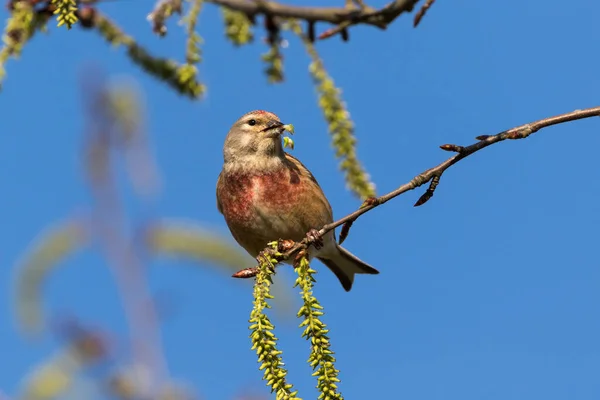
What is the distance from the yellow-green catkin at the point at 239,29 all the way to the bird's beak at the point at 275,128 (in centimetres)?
196

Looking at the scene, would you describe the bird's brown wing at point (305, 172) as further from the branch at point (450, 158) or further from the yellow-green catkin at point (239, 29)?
the branch at point (450, 158)

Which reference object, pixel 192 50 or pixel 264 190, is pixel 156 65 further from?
pixel 264 190

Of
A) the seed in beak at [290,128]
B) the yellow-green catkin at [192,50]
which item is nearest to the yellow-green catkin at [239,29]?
the yellow-green catkin at [192,50]

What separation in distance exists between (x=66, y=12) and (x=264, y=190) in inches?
105

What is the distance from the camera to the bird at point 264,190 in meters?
5.31

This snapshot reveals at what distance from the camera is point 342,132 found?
3244mm

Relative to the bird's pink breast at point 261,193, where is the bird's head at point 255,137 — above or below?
above

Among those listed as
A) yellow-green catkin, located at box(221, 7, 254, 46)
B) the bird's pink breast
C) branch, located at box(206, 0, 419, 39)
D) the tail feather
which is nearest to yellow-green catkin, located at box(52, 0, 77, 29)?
branch, located at box(206, 0, 419, 39)

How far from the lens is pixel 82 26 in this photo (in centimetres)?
383

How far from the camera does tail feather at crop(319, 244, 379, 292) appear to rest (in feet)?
20.3

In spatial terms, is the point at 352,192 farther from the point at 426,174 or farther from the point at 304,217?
the point at 304,217

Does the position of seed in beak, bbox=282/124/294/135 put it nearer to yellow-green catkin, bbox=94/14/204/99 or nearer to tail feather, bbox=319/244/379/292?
tail feather, bbox=319/244/379/292

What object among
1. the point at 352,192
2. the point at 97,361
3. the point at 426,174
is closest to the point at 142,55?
the point at 352,192

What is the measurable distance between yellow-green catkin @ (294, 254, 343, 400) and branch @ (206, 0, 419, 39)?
0.87 m
